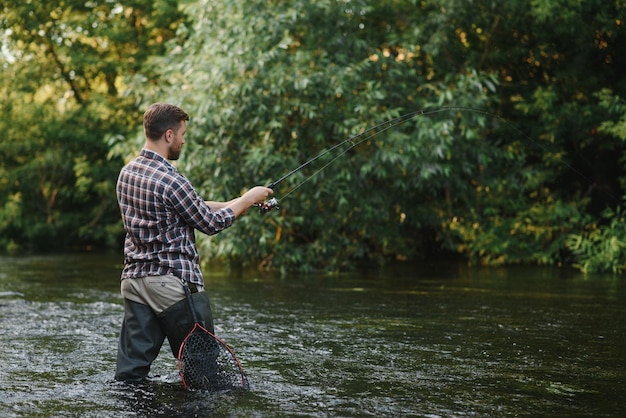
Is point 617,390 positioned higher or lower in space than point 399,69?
lower

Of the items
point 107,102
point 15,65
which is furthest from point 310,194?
point 15,65

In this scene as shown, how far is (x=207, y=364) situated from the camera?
4.77m

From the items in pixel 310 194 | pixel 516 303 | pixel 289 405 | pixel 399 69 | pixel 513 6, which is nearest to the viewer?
pixel 289 405

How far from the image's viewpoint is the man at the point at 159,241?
15.4ft

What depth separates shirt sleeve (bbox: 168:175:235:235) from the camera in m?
4.68

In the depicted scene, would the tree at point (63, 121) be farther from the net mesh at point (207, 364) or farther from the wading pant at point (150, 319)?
the net mesh at point (207, 364)

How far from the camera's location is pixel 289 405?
4.47 metres

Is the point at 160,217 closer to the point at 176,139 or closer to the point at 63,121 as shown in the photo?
the point at 176,139

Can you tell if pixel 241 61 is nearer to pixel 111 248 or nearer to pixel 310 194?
pixel 310 194

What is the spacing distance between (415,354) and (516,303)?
3667 millimetres

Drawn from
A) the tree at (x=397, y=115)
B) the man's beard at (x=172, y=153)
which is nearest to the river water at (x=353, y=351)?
the man's beard at (x=172, y=153)

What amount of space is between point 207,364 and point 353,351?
1701 mm

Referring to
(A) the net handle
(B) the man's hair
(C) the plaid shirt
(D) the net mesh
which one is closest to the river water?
(D) the net mesh

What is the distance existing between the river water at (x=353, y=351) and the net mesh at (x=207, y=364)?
0.10 m
